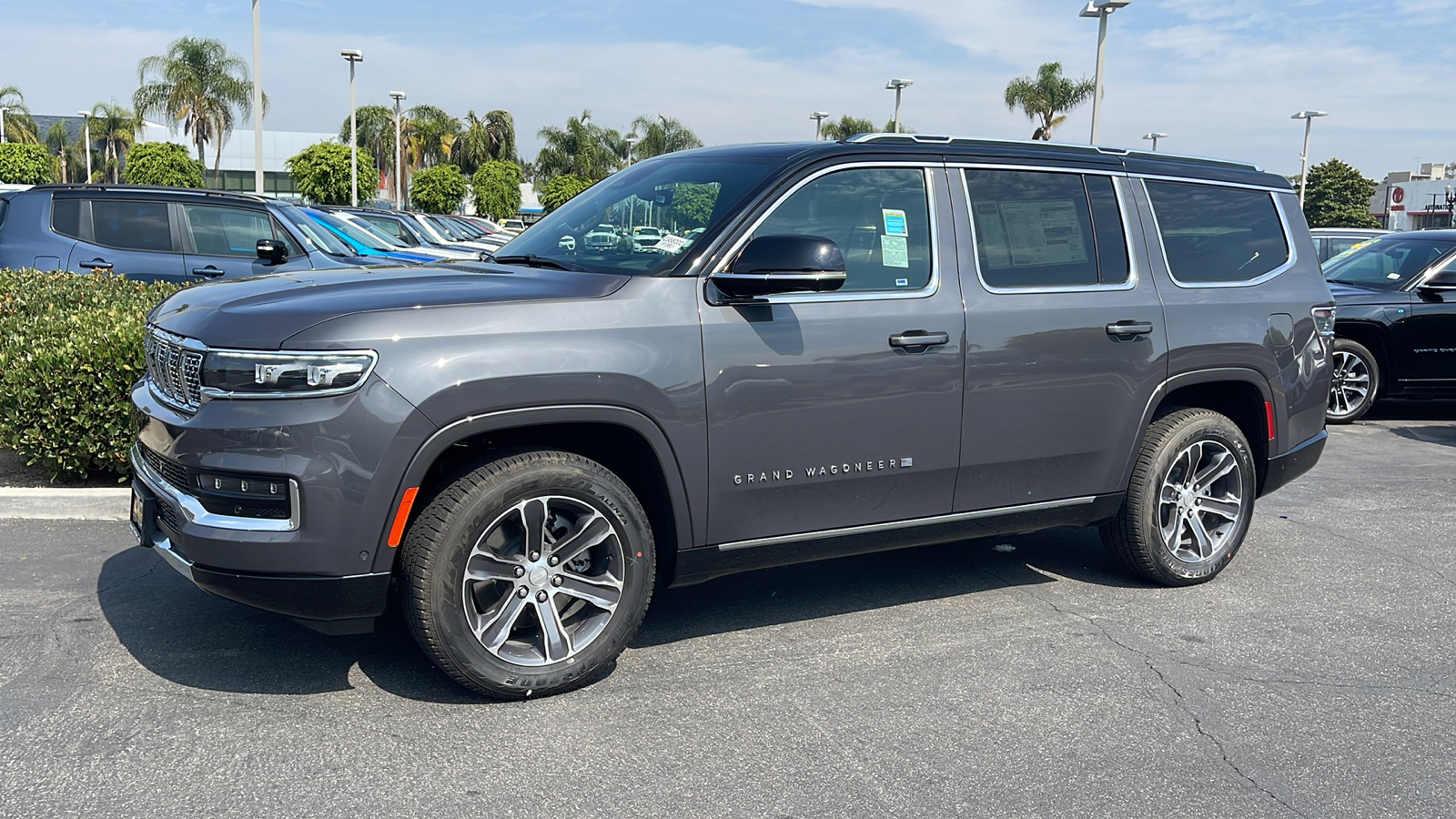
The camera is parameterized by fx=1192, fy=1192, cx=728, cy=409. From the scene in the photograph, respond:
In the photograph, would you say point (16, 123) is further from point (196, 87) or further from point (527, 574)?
point (527, 574)

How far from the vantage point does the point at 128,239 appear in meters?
10.7

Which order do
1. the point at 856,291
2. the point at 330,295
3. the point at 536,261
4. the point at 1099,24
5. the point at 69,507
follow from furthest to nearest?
the point at 1099,24
the point at 69,507
the point at 536,261
the point at 856,291
the point at 330,295

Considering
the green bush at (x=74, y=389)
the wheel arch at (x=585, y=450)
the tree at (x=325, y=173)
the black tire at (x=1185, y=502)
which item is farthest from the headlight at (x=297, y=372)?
the tree at (x=325, y=173)

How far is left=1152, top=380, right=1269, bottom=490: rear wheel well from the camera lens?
18.1ft

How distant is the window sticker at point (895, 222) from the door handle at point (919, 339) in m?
0.40

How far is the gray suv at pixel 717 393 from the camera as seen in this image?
142 inches

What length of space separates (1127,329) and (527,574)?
2.71 metres

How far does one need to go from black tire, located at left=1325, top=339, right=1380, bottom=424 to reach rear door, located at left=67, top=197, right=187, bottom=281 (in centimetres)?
1027

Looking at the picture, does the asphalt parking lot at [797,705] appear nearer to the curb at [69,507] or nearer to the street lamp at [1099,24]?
the curb at [69,507]

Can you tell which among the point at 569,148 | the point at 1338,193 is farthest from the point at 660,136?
the point at 1338,193

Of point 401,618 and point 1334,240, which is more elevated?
point 1334,240

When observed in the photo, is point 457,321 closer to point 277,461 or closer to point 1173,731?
point 277,461

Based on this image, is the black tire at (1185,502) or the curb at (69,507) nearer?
the black tire at (1185,502)

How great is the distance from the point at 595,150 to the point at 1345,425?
6106cm
